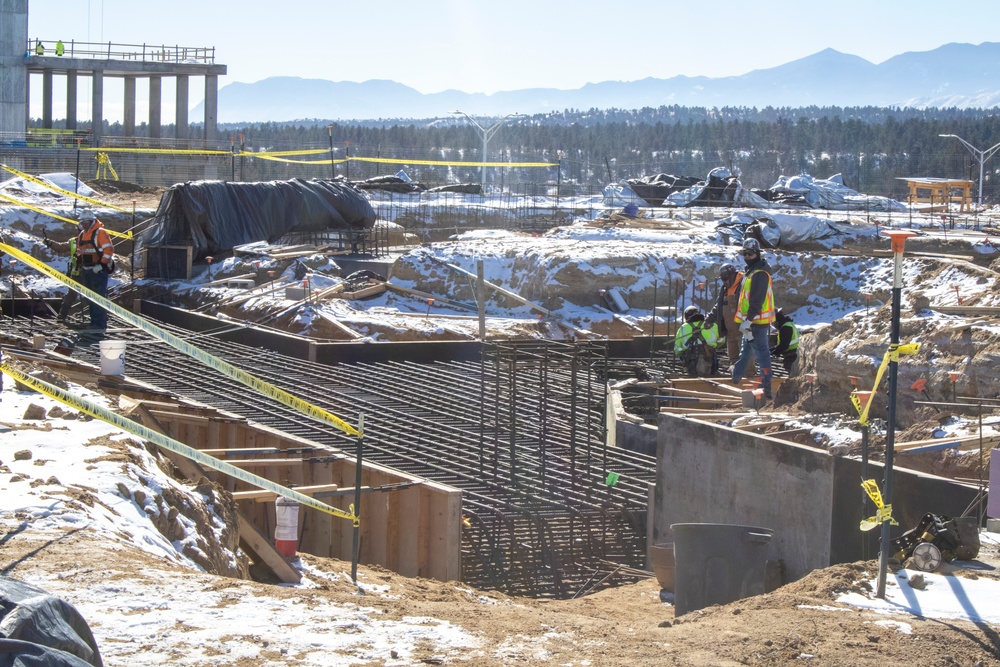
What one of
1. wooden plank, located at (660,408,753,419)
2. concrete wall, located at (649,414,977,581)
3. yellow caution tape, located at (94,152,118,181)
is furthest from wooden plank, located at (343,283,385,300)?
yellow caution tape, located at (94,152,118,181)

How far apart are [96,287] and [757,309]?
9.87 meters

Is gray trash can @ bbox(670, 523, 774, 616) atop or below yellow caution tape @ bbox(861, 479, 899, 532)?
below

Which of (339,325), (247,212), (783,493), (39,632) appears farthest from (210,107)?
(39,632)

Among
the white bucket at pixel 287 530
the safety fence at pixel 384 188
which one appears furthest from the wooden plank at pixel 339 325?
the safety fence at pixel 384 188

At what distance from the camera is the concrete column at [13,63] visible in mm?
52188

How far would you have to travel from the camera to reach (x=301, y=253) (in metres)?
26.7

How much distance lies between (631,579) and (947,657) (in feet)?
17.7

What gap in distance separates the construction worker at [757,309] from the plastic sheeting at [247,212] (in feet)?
51.4

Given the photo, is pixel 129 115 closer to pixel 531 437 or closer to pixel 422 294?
pixel 422 294

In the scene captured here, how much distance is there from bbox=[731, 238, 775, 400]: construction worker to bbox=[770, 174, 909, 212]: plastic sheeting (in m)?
33.4

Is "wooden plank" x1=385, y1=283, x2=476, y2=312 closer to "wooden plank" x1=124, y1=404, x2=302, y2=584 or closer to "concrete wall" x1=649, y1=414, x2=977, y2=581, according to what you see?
"concrete wall" x1=649, y1=414, x2=977, y2=581

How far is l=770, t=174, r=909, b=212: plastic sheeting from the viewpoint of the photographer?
153ft

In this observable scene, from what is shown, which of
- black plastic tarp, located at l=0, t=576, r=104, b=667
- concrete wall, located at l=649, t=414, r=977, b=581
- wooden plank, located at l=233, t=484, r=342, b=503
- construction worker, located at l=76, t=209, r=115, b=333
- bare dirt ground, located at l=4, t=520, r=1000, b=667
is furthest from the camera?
construction worker, located at l=76, t=209, r=115, b=333

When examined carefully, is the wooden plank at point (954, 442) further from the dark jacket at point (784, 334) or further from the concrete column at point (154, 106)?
the concrete column at point (154, 106)
